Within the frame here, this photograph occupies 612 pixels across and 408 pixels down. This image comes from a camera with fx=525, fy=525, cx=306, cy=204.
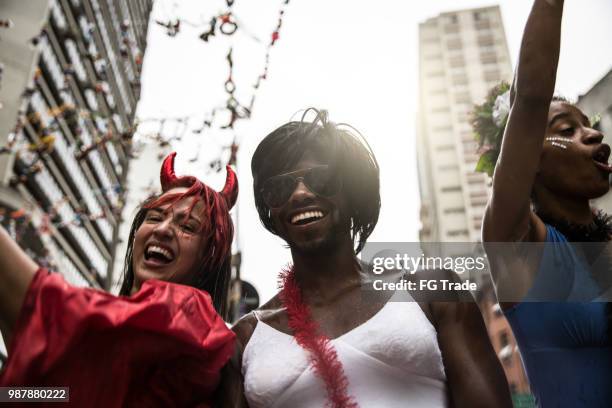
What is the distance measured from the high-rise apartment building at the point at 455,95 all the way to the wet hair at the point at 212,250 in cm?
5470

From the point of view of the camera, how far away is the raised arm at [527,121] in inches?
81.8

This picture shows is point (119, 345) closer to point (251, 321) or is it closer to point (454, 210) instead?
point (251, 321)

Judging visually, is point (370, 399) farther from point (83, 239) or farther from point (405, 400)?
point (83, 239)

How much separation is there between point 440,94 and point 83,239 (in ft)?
138

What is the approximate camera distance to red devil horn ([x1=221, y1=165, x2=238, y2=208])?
3.01m

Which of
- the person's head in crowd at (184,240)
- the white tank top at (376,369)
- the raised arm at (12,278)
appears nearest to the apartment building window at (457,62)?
the person's head in crowd at (184,240)

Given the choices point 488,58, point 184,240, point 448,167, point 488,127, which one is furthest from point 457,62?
point 184,240

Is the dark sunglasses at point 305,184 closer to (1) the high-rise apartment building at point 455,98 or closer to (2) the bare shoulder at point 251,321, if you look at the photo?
(2) the bare shoulder at point 251,321

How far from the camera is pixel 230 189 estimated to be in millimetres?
3055

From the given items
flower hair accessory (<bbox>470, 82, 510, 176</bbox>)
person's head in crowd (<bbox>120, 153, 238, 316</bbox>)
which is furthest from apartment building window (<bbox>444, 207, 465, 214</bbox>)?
person's head in crowd (<bbox>120, 153, 238, 316</bbox>)

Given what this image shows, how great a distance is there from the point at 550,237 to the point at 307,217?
1068 mm

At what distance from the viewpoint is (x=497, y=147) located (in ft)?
9.61

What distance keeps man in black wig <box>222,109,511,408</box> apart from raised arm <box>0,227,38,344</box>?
0.89 metres

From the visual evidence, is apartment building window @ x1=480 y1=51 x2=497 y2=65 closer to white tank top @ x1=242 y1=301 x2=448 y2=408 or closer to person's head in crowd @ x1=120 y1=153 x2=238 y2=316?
person's head in crowd @ x1=120 y1=153 x2=238 y2=316
